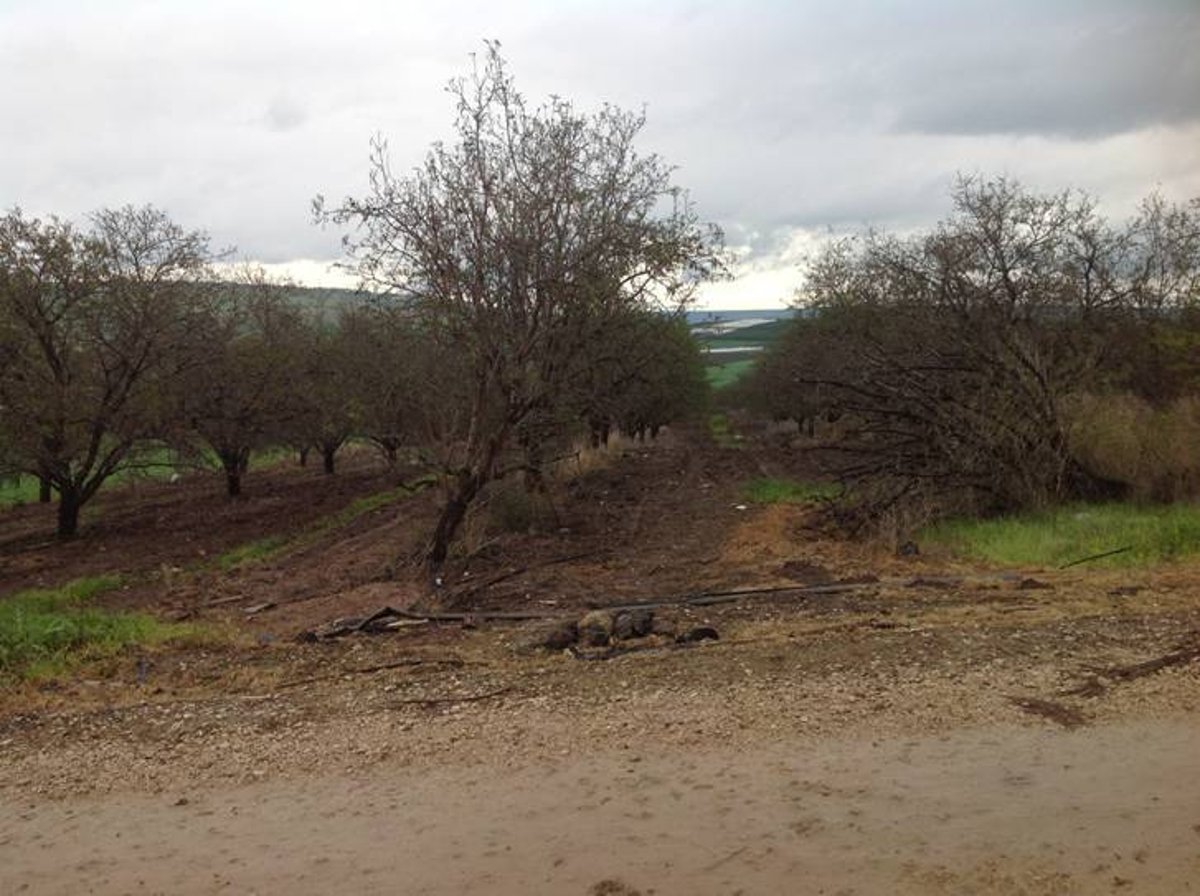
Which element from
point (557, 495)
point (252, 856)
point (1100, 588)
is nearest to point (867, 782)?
point (252, 856)

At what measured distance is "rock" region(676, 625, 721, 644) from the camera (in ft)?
22.8

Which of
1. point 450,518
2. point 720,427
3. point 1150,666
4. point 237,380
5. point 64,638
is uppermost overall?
point 237,380

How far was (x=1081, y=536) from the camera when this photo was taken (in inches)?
428

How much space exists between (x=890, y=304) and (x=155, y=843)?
80.2 ft

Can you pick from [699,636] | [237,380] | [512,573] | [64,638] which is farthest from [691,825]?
[237,380]

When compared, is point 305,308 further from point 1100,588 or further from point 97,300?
point 1100,588

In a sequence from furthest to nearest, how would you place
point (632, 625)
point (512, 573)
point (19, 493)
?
point (19, 493) → point (512, 573) → point (632, 625)

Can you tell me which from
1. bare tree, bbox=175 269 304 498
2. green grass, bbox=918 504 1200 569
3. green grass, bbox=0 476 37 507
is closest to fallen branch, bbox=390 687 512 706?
green grass, bbox=918 504 1200 569

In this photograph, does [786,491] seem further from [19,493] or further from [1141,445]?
[19,493]

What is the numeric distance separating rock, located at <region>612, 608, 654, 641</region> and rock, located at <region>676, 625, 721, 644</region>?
0.99 ft

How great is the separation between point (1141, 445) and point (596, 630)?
400 inches

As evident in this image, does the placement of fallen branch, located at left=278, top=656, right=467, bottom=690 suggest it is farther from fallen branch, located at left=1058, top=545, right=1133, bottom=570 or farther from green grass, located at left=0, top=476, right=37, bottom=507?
green grass, located at left=0, top=476, right=37, bottom=507

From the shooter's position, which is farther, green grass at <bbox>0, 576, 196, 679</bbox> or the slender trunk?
the slender trunk

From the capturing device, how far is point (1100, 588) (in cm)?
800
